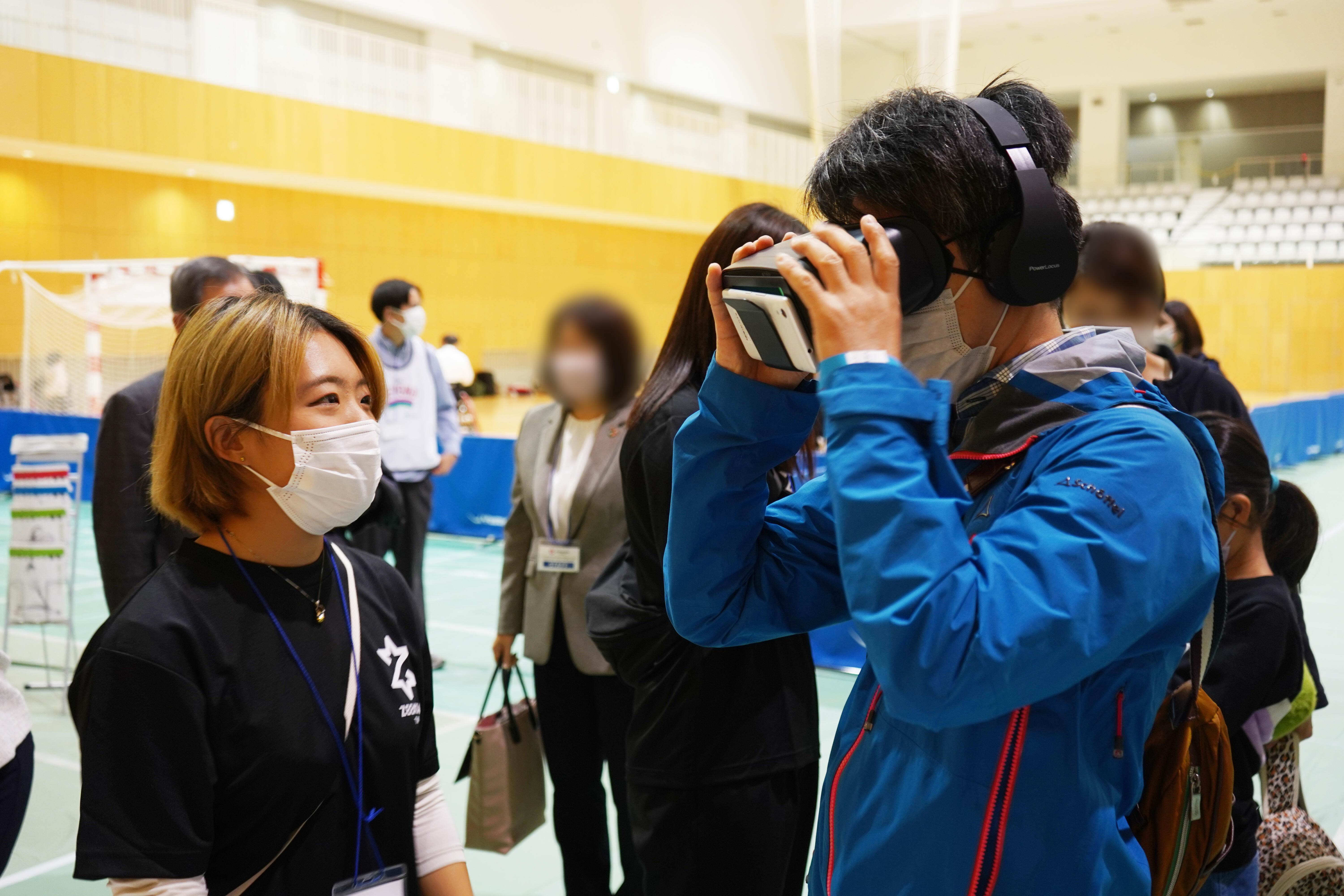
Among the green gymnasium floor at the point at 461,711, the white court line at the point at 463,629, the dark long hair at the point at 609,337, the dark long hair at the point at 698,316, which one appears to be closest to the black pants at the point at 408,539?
the green gymnasium floor at the point at 461,711

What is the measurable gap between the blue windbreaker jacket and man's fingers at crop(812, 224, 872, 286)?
85mm

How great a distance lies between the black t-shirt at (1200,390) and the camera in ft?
11.1

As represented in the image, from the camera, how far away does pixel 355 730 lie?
61.3 inches

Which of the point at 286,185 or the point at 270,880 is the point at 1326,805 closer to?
the point at 270,880

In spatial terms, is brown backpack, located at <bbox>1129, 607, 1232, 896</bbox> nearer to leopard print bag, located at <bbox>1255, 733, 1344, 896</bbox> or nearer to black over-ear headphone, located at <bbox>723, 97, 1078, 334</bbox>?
black over-ear headphone, located at <bbox>723, 97, 1078, 334</bbox>

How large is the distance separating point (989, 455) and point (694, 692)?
1126 mm

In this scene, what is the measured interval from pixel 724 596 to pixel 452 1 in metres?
20.1

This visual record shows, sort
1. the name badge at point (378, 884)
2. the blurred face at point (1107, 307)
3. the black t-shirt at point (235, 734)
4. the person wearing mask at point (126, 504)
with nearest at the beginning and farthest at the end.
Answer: the black t-shirt at point (235, 734) → the name badge at point (378, 884) → the blurred face at point (1107, 307) → the person wearing mask at point (126, 504)

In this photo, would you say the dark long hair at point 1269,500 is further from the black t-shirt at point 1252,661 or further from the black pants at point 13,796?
the black pants at point 13,796

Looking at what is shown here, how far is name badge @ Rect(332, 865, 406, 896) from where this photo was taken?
4.93ft

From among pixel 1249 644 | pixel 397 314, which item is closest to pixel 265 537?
pixel 1249 644

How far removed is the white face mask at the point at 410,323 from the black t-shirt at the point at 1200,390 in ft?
11.6

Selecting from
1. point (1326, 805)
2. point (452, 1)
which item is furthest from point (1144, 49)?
point (1326, 805)

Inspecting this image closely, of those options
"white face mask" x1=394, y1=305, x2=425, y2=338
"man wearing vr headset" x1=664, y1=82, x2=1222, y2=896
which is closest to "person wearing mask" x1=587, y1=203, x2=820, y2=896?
"man wearing vr headset" x1=664, y1=82, x2=1222, y2=896
